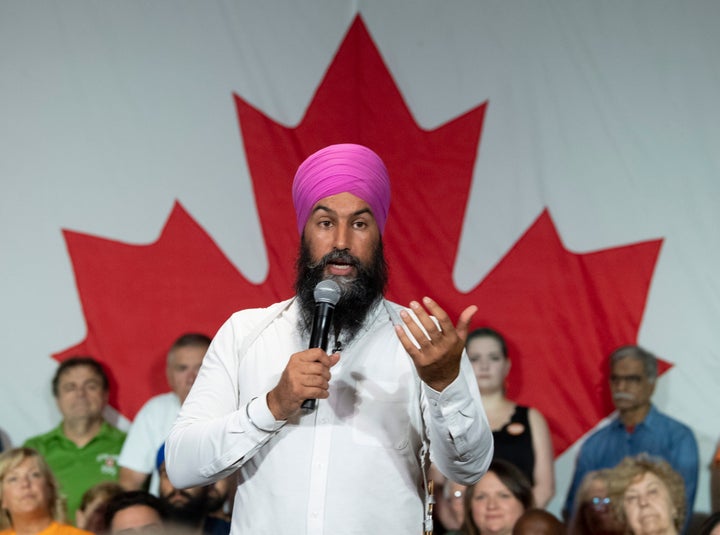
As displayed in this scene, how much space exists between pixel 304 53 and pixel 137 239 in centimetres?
139

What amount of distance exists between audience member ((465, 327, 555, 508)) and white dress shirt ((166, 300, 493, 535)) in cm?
246

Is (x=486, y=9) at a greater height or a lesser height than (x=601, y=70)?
greater

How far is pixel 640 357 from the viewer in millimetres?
5145

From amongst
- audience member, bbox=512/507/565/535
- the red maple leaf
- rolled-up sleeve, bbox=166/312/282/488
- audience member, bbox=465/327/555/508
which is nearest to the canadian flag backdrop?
the red maple leaf

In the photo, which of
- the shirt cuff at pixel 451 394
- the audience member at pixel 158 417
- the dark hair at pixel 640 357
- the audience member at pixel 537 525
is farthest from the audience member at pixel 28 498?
the dark hair at pixel 640 357

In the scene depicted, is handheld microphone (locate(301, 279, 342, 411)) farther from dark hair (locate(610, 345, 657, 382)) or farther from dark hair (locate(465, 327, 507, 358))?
Result: dark hair (locate(610, 345, 657, 382))

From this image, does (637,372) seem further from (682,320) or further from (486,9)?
(486,9)

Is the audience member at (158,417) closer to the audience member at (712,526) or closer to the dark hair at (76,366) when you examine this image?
the dark hair at (76,366)

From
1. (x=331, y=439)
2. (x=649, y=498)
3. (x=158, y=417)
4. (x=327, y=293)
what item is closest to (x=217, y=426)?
(x=331, y=439)

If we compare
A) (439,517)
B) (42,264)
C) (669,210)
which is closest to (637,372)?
(669,210)

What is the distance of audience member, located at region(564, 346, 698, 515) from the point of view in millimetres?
4934

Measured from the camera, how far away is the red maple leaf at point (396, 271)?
548 cm

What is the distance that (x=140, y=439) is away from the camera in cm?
501

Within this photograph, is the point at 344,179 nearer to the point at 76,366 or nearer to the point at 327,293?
the point at 327,293
